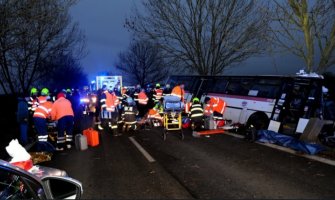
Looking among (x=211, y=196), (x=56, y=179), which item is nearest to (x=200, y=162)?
(x=211, y=196)

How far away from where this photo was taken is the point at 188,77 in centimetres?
2242

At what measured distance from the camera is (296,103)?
13117mm

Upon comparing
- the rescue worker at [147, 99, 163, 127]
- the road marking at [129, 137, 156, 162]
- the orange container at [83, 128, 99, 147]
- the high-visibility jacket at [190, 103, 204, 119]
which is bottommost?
the road marking at [129, 137, 156, 162]

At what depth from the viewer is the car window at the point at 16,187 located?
13.6ft

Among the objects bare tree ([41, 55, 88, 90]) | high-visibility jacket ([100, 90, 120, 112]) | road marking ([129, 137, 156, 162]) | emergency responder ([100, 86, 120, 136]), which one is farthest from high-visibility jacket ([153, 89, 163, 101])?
bare tree ([41, 55, 88, 90])

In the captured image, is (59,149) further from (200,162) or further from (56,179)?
(56,179)

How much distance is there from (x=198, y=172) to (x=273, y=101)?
6438mm

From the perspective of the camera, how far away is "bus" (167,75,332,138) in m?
12.4

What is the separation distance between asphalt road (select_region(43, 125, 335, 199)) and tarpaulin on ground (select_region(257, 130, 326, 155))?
0.57m

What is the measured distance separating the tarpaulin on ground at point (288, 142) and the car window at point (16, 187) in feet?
23.9

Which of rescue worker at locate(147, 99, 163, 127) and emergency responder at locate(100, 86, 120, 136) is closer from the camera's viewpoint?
emergency responder at locate(100, 86, 120, 136)

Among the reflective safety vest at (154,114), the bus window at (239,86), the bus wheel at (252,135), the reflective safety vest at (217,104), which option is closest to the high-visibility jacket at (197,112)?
the reflective safety vest at (217,104)

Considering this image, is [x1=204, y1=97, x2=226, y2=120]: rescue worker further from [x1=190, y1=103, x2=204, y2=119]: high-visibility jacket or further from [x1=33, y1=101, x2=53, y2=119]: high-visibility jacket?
[x1=33, y1=101, x2=53, y2=119]: high-visibility jacket

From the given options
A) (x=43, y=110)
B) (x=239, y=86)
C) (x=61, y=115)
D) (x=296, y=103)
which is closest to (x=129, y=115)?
(x=61, y=115)
